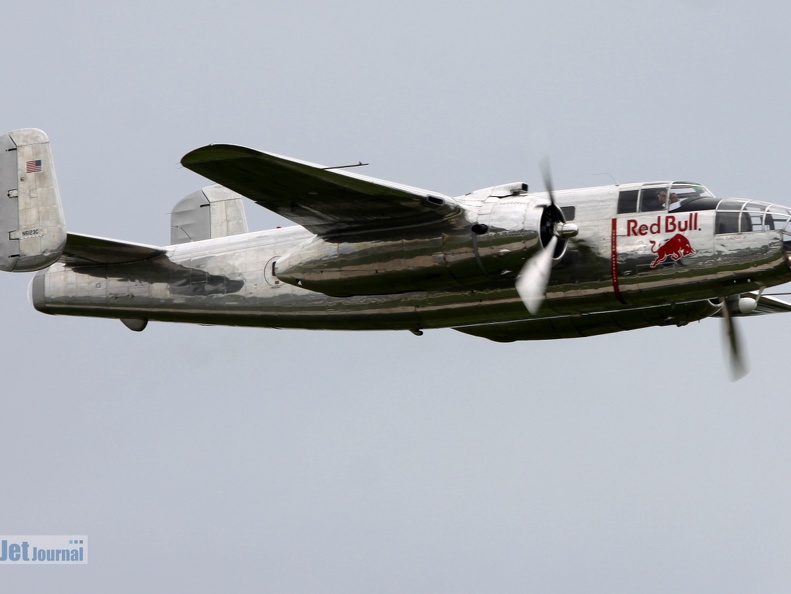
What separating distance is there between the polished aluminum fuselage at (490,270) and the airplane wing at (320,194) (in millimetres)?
281

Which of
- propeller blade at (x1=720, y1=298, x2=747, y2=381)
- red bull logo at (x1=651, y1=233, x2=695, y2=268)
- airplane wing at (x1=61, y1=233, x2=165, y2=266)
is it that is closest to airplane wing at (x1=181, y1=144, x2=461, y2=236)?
red bull logo at (x1=651, y1=233, x2=695, y2=268)

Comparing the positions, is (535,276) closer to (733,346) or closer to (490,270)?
(490,270)

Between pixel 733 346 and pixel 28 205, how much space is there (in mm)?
13128

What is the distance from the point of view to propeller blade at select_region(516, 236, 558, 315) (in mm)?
21844

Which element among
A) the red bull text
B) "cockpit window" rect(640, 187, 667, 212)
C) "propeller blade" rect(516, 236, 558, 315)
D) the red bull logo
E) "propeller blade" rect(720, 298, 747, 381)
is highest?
"cockpit window" rect(640, 187, 667, 212)

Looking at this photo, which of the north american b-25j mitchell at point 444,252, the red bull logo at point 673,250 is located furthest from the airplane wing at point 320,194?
the red bull logo at point 673,250

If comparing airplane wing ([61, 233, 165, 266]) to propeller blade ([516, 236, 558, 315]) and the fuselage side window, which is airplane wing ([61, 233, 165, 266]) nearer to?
propeller blade ([516, 236, 558, 315])

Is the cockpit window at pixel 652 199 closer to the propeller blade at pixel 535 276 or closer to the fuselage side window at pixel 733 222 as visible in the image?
the fuselage side window at pixel 733 222

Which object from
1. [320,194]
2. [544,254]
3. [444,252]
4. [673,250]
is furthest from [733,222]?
[320,194]

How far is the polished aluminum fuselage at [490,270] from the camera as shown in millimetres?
21938

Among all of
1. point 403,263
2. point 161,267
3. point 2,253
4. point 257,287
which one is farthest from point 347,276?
point 2,253

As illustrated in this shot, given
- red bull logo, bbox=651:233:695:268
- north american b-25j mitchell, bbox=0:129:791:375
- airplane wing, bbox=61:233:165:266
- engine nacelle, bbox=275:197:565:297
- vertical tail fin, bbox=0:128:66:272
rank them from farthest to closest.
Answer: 1. airplane wing, bbox=61:233:165:266
2. vertical tail fin, bbox=0:128:66:272
3. red bull logo, bbox=651:233:695:268
4. north american b-25j mitchell, bbox=0:129:791:375
5. engine nacelle, bbox=275:197:565:297

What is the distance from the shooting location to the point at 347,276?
22922 millimetres

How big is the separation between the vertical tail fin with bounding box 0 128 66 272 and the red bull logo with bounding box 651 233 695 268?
10.3 m
